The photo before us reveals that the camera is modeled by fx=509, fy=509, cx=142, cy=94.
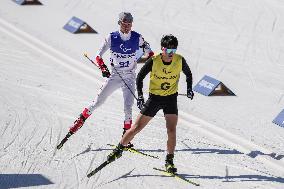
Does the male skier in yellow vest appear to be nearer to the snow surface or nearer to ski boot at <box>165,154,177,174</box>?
ski boot at <box>165,154,177,174</box>

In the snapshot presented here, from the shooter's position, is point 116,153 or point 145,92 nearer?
point 116,153

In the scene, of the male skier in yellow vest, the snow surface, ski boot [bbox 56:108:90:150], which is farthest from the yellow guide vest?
ski boot [bbox 56:108:90:150]

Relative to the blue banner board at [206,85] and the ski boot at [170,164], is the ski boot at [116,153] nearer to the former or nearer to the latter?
the ski boot at [170,164]

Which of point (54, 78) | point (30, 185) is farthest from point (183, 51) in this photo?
point (30, 185)

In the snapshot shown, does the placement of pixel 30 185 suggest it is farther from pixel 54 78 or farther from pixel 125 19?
pixel 54 78

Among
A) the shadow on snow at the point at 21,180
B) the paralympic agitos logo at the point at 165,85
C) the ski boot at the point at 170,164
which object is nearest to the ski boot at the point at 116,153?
the ski boot at the point at 170,164

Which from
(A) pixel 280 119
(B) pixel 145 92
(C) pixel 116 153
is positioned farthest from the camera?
(B) pixel 145 92

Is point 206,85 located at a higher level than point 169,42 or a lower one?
lower

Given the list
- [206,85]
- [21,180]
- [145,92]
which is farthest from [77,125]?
[206,85]

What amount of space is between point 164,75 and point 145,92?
3.41 meters

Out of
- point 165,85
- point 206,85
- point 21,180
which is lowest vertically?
point 21,180

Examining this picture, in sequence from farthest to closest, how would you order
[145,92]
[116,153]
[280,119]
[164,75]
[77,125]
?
[145,92] < [280,119] < [77,125] < [116,153] < [164,75]

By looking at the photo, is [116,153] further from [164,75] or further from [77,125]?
[164,75]

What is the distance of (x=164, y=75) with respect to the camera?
7012 millimetres
